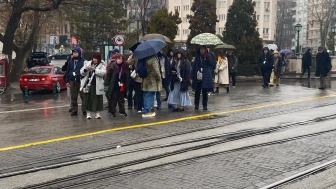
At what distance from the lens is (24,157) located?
8273 millimetres

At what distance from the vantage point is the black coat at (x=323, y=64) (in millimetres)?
20141

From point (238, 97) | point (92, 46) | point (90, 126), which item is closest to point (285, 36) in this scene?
point (92, 46)

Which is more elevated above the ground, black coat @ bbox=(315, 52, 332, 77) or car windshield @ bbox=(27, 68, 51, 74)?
black coat @ bbox=(315, 52, 332, 77)

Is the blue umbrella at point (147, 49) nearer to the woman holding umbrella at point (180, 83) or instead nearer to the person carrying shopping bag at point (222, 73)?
the woman holding umbrella at point (180, 83)

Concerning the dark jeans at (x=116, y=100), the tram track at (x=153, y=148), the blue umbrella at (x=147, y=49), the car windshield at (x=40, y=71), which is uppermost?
the blue umbrella at (x=147, y=49)

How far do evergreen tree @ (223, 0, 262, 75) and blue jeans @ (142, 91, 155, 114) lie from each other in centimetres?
1771

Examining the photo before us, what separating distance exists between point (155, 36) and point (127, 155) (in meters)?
8.11

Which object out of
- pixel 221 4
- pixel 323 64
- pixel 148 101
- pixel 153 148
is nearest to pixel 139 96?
pixel 148 101

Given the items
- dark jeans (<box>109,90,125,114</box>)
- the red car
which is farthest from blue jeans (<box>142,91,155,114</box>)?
the red car

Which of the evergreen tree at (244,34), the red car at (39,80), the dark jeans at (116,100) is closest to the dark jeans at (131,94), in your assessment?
the dark jeans at (116,100)

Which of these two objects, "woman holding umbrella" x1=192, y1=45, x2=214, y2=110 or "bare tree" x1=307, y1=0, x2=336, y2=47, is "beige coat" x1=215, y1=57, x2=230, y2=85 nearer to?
"woman holding umbrella" x1=192, y1=45, x2=214, y2=110

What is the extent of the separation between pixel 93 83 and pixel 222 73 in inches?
317

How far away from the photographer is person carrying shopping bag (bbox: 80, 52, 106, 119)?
12.0 m

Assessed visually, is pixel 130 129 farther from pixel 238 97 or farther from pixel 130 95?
pixel 238 97
